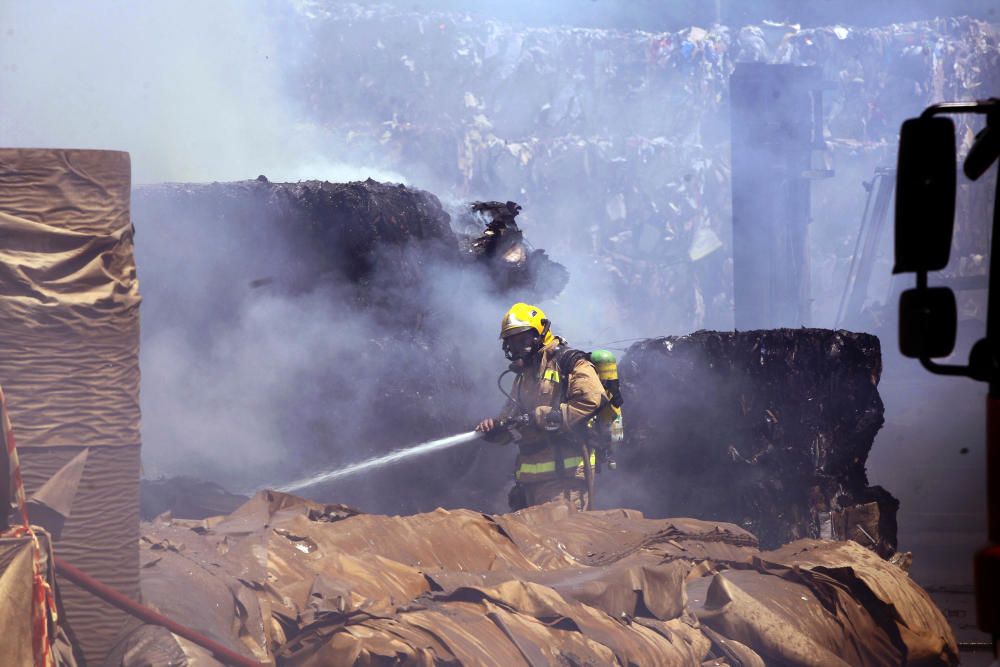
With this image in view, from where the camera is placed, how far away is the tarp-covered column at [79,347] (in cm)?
292

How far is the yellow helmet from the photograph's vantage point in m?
6.41

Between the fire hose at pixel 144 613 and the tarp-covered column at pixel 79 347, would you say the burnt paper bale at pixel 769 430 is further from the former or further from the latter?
the tarp-covered column at pixel 79 347

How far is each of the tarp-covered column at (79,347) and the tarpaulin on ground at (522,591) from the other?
367 millimetres

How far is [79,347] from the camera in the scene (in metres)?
2.99

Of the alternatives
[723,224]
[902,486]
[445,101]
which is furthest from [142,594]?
[445,101]

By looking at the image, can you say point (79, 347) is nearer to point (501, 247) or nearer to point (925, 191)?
point (925, 191)

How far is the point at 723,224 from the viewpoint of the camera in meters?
25.5

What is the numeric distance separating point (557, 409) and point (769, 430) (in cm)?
195

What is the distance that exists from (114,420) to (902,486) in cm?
1123

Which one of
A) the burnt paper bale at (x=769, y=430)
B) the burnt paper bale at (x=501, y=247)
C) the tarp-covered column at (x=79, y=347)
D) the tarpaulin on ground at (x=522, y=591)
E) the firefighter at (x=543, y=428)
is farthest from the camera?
the burnt paper bale at (x=501, y=247)

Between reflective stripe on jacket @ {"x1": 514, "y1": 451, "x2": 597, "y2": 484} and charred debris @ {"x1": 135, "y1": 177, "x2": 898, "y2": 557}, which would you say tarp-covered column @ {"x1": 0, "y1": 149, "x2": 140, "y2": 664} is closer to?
reflective stripe on jacket @ {"x1": 514, "y1": 451, "x2": 597, "y2": 484}

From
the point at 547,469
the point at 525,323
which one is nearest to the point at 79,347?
the point at 525,323

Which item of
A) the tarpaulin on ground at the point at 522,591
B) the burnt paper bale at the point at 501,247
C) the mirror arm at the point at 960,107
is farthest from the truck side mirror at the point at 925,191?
the burnt paper bale at the point at 501,247

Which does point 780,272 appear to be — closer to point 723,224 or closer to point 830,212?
point 723,224
